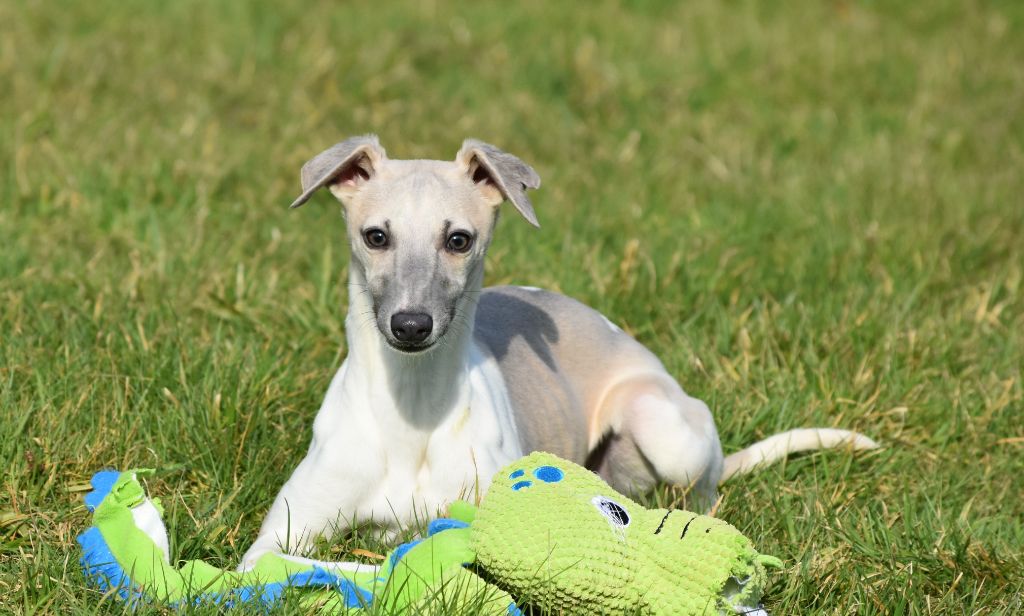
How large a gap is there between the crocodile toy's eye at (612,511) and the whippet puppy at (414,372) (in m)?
0.66

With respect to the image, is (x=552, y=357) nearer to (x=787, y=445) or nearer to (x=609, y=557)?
(x=787, y=445)

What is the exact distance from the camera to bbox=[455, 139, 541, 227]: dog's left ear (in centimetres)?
361

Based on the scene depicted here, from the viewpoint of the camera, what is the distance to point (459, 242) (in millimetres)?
3535

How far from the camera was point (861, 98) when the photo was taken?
8.48 m

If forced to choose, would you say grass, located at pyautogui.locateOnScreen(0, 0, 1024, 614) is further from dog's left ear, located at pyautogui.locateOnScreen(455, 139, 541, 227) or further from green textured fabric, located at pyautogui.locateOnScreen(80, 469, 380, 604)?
dog's left ear, located at pyautogui.locateOnScreen(455, 139, 541, 227)

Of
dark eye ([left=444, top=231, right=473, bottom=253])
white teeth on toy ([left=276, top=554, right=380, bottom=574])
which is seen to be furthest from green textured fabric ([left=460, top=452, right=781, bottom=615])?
dark eye ([left=444, top=231, right=473, bottom=253])

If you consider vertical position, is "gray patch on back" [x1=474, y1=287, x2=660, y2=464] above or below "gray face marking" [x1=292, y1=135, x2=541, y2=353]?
below

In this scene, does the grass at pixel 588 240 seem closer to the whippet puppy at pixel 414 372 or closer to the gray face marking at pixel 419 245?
the whippet puppy at pixel 414 372

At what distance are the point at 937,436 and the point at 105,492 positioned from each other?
2946mm

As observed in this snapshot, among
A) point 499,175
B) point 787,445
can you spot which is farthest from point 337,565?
point 787,445

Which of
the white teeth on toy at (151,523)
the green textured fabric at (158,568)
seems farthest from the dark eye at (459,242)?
the white teeth on toy at (151,523)

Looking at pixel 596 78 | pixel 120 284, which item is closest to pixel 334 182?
pixel 120 284

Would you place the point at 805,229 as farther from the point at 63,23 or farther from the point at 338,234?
the point at 63,23

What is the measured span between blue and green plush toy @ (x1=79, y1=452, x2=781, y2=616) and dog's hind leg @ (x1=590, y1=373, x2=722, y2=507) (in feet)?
3.28
